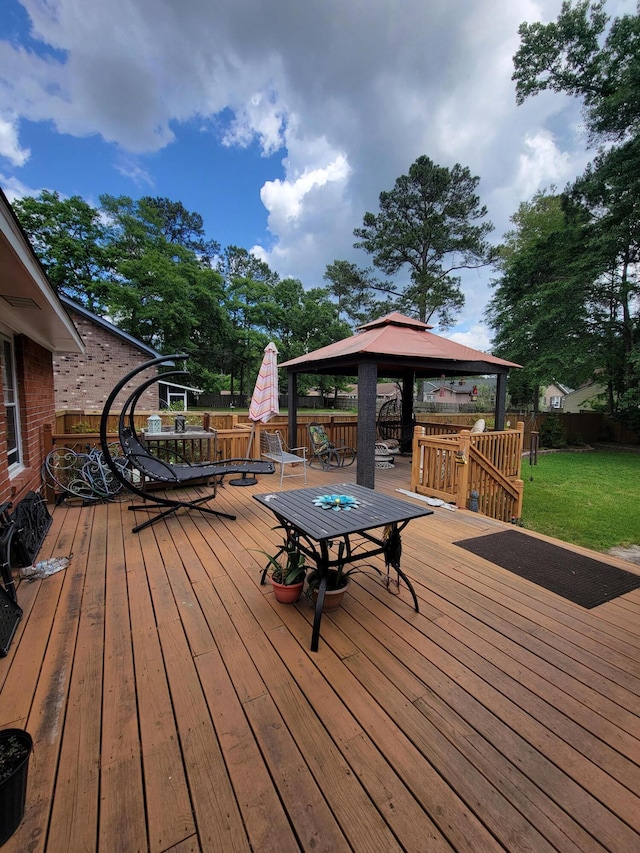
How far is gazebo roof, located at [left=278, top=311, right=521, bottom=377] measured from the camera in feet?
17.7

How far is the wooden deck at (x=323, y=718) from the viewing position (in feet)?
3.76

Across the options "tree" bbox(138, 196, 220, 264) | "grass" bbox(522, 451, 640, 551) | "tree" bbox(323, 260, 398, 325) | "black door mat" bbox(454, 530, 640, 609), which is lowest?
"grass" bbox(522, 451, 640, 551)

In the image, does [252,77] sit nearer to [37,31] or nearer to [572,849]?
[37,31]

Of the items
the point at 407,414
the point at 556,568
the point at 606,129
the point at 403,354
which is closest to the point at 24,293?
the point at 403,354

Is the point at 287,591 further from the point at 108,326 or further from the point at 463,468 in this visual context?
the point at 108,326

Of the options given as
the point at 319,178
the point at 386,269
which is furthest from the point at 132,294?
the point at 386,269

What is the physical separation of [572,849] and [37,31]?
10.5m

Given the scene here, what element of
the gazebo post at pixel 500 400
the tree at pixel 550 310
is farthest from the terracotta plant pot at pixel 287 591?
the tree at pixel 550 310

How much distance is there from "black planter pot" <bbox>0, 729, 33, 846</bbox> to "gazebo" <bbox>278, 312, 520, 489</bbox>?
459 cm

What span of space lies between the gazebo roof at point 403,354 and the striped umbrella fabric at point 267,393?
85cm

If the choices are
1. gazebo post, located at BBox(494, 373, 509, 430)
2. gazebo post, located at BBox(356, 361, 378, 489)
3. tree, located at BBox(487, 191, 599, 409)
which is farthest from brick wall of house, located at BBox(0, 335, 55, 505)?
tree, located at BBox(487, 191, 599, 409)

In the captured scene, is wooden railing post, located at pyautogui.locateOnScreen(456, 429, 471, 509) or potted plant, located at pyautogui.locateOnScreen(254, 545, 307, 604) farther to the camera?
wooden railing post, located at pyautogui.locateOnScreen(456, 429, 471, 509)

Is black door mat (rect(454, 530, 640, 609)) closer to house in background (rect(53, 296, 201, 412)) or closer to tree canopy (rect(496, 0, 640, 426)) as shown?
house in background (rect(53, 296, 201, 412))

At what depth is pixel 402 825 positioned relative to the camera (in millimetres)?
1147
